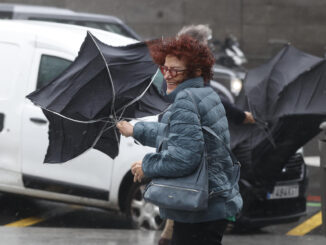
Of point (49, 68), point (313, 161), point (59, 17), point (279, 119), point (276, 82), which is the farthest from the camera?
point (313, 161)

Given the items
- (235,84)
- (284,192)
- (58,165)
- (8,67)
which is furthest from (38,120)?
(235,84)

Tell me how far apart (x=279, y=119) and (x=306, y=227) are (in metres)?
1.56

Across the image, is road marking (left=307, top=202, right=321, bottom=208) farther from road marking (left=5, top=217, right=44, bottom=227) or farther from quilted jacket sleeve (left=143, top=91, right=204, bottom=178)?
quilted jacket sleeve (left=143, top=91, right=204, bottom=178)

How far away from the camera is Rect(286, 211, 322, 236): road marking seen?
8320mm

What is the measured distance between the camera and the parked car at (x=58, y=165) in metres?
7.72

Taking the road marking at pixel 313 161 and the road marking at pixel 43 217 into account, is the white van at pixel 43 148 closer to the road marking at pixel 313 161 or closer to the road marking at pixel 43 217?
the road marking at pixel 43 217

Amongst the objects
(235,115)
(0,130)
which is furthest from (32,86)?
(235,115)

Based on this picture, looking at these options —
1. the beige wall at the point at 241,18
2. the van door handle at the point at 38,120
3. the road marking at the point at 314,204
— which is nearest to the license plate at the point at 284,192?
the road marking at the point at 314,204

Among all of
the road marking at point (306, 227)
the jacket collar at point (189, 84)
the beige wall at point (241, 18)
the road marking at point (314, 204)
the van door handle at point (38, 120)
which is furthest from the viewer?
the beige wall at point (241, 18)

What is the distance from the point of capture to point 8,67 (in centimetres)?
812

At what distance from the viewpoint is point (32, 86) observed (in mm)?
8016

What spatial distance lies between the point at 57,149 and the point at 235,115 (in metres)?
2.12

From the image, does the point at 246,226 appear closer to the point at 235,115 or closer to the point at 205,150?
the point at 235,115

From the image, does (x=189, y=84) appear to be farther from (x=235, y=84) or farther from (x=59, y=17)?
(x=235, y=84)
